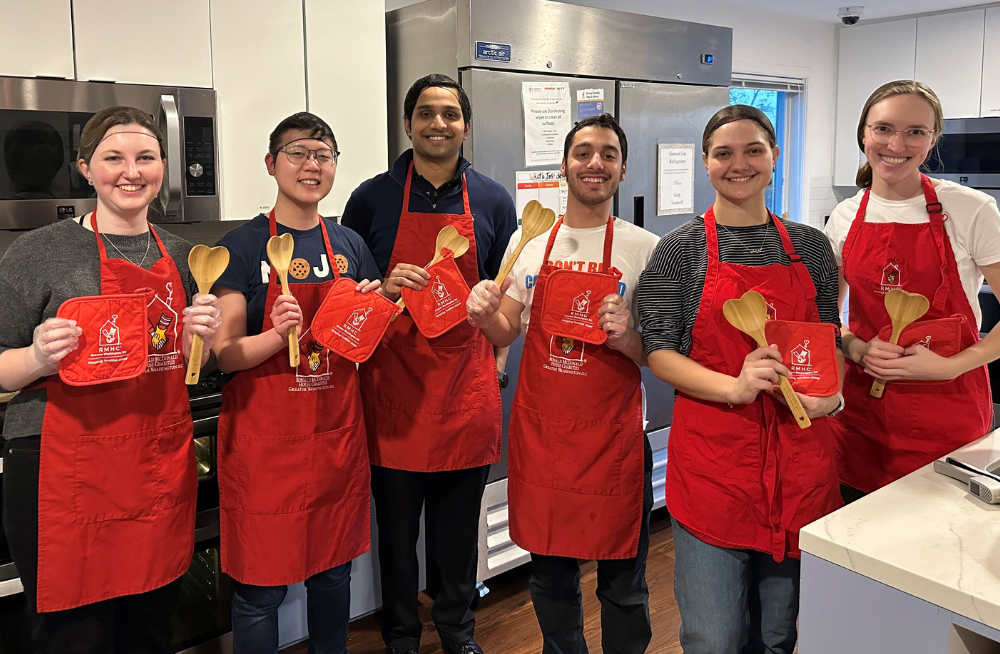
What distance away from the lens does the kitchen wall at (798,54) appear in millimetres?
4266

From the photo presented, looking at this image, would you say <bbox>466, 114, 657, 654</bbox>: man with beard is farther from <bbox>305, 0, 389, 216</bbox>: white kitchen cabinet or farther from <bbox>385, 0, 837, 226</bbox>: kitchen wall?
<bbox>385, 0, 837, 226</bbox>: kitchen wall

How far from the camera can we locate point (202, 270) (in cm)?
159

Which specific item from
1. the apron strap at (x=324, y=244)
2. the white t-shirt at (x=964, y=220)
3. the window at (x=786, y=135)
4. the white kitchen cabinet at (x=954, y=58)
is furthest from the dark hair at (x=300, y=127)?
the white kitchen cabinet at (x=954, y=58)

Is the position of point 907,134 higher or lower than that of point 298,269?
higher

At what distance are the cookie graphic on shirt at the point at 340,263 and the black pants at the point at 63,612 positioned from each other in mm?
685

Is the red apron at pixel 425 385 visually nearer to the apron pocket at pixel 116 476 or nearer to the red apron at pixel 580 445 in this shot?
the red apron at pixel 580 445

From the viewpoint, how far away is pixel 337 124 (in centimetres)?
250

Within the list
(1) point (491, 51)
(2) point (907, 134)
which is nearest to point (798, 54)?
(1) point (491, 51)

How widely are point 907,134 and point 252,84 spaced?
5.62ft

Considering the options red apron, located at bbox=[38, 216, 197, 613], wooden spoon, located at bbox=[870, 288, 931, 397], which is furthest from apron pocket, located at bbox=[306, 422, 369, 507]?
wooden spoon, located at bbox=[870, 288, 931, 397]

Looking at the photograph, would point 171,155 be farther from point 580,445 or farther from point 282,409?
point 580,445

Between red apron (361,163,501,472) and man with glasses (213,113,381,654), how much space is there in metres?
0.15

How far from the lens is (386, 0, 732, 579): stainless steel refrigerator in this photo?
2449 mm

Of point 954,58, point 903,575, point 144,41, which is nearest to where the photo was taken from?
point 903,575
